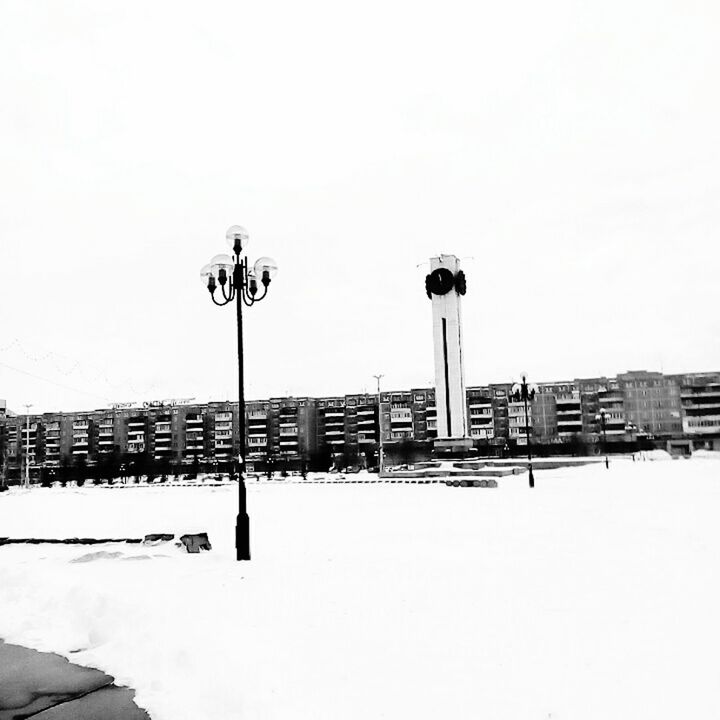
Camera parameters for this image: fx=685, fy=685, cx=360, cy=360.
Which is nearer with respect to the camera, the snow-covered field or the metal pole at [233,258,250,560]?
the snow-covered field

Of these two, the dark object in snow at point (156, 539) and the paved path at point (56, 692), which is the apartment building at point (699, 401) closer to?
the dark object in snow at point (156, 539)

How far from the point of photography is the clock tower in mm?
Answer: 62438

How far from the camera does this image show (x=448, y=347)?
211 feet

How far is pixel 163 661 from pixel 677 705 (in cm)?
507

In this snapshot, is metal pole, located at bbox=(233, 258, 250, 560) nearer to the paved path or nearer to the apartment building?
the paved path

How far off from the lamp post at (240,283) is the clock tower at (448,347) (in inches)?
1892

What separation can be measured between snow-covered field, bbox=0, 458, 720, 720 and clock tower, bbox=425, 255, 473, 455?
147ft

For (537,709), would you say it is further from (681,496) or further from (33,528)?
(681,496)

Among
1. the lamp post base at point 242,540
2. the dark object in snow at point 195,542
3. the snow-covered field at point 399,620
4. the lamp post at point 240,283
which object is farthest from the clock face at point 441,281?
the lamp post base at point 242,540

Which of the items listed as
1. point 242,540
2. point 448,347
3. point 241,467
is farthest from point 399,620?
point 448,347

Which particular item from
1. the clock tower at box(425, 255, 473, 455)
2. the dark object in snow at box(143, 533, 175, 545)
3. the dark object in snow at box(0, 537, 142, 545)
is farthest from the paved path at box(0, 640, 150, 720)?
the clock tower at box(425, 255, 473, 455)

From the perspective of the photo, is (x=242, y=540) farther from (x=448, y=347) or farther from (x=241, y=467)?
(x=448, y=347)

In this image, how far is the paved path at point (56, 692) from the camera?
628 centimetres

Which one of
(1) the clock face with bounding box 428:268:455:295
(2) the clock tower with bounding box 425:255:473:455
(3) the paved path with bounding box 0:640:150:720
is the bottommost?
(3) the paved path with bounding box 0:640:150:720
